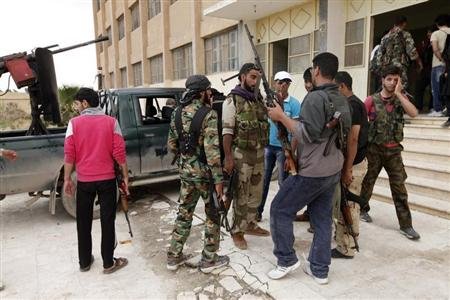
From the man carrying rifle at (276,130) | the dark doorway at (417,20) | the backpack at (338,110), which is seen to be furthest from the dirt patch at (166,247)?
the dark doorway at (417,20)

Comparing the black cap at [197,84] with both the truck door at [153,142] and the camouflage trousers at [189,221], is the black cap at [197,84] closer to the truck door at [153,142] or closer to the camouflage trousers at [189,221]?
the camouflage trousers at [189,221]

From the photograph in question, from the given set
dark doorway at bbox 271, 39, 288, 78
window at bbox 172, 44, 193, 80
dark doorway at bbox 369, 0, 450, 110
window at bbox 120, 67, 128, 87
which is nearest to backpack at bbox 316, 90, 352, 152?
dark doorway at bbox 369, 0, 450, 110

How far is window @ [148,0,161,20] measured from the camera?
1673cm

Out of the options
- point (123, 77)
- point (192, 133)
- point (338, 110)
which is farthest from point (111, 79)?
point (338, 110)

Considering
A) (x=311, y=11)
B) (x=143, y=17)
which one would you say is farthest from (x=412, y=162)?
(x=143, y=17)

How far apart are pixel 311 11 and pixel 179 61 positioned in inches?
323

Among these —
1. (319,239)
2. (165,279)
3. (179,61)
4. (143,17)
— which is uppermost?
(143,17)

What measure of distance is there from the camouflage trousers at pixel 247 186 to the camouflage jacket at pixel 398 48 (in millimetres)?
3686

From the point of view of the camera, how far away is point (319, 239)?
2.79 m

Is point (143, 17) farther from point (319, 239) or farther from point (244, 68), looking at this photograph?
point (319, 239)

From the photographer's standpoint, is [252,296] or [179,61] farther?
[179,61]

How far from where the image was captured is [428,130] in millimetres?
5461

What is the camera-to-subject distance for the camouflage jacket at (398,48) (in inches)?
224

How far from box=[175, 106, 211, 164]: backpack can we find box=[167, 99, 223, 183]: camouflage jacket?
0.08 ft
